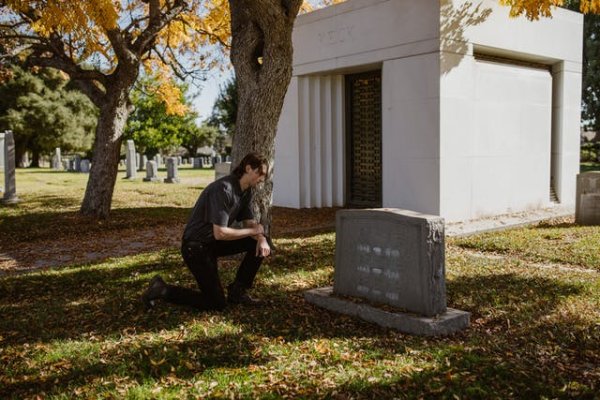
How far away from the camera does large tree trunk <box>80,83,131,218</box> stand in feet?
41.7

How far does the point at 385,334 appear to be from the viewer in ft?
16.3

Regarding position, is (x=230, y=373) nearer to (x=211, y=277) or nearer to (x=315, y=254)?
(x=211, y=277)

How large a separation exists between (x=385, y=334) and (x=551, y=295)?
2304 mm

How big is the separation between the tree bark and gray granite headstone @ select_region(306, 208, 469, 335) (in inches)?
332

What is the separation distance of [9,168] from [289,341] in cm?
1487

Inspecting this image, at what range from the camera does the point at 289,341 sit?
186 inches

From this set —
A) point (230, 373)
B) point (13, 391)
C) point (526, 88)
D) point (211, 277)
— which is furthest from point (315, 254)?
point (526, 88)

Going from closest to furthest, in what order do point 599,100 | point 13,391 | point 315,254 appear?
1. point 13,391
2. point 315,254
3. point 599,100

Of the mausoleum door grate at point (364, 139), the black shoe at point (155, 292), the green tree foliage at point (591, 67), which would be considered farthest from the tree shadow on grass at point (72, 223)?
the green tree foliage at point (591, 67)

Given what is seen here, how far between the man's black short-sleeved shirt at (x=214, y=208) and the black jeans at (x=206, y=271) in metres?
0.11

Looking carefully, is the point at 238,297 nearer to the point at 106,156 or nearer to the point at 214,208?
the point at 214,208

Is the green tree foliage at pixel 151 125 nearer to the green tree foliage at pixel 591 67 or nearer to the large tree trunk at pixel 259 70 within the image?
the green tree foliage at pixel 591 67

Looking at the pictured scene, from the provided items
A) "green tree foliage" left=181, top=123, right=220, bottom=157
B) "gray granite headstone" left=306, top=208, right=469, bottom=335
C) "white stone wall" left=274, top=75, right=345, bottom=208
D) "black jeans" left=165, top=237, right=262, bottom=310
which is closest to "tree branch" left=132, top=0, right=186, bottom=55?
"white stone wall" left=274, top=75, right=345, bottom=208

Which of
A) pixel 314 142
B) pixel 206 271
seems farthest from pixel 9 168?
pixel 206 271
